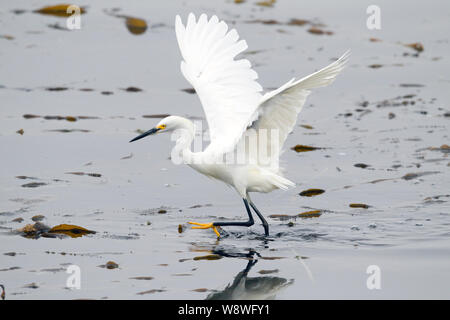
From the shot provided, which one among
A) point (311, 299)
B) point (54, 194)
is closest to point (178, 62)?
point (54, 194)

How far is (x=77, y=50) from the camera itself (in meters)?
11.5

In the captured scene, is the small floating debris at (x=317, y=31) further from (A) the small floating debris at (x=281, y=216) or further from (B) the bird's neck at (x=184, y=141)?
(B) the bird's neck at (x=184, y=141)

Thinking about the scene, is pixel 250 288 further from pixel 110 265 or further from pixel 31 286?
pixel 31 286

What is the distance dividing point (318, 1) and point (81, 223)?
8.87 meters

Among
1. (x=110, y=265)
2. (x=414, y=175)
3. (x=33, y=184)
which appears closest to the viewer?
(x=110, y=265)

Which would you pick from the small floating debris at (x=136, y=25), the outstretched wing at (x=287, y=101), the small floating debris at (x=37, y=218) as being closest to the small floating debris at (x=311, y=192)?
the outstretched wing at (x=287, y=101)

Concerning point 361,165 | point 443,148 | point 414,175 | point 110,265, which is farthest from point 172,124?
point 443,148

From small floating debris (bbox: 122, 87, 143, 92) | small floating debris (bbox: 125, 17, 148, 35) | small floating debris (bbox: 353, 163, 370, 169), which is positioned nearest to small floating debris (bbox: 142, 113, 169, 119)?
small floating debris (bbox: 122, 87, 143, 92)

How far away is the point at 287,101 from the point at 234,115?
116 centimetres

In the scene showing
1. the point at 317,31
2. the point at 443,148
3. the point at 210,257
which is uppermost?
the point at 317,31

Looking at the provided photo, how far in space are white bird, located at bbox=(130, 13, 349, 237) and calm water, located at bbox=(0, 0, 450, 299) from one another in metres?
0.43

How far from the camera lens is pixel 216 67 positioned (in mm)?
7031

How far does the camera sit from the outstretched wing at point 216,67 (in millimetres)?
6906

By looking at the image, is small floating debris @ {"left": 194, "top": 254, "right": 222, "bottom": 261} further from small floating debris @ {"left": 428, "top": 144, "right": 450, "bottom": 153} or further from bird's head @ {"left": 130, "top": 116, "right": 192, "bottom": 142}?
small floating debris @ {"left": 428, "top": 144, "right": 450, "bottom": 153}
